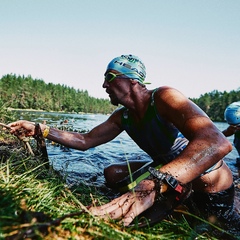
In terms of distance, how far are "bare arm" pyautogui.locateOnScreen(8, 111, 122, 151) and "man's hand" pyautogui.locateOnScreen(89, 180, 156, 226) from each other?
2.33m

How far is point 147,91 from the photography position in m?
3.55

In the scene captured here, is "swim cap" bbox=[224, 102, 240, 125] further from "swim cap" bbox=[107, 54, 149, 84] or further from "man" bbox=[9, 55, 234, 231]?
"swim cap" bbox=[107, 54, 149, 84]

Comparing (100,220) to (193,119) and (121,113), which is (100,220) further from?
(121,113)

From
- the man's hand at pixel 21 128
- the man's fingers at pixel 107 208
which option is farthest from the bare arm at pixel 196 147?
the man's hand at pixel 21 128

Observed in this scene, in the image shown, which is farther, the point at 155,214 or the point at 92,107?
the point at 92,107

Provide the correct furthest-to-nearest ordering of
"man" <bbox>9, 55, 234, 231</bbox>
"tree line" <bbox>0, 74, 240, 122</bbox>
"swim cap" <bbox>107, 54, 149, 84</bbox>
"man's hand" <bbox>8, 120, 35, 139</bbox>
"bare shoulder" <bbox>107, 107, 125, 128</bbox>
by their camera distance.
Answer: "tree line" <bbox>0, 74, 240, 122</bbox>
"bare shoulder" <bbox>107, 107, 125, 128</bbox>
"man's hand" <bbox>8, 120, 35, 139</bbox>
"swim cap" <bbox>107, 54, 149, 84</bbox>
"man" <bbox>9, 55, 234, 231</bbox>

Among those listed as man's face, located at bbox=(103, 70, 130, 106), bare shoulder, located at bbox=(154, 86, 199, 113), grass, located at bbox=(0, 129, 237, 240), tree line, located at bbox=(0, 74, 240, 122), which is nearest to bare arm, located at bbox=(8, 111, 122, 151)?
man's face, located at bbox=(103, 70, 130, 106)

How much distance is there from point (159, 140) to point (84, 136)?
5.26ft

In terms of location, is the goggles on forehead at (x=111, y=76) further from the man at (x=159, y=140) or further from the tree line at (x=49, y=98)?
the tree line at (x=49, y=98)

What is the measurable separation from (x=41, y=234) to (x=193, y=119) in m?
1.78

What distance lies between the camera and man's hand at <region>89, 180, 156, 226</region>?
6.24ft

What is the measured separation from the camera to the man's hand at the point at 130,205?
Answer: 6.24 feet

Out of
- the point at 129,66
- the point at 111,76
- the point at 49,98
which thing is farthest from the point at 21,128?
the point at 49,98

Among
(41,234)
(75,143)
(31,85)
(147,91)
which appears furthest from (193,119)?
(31,85)
